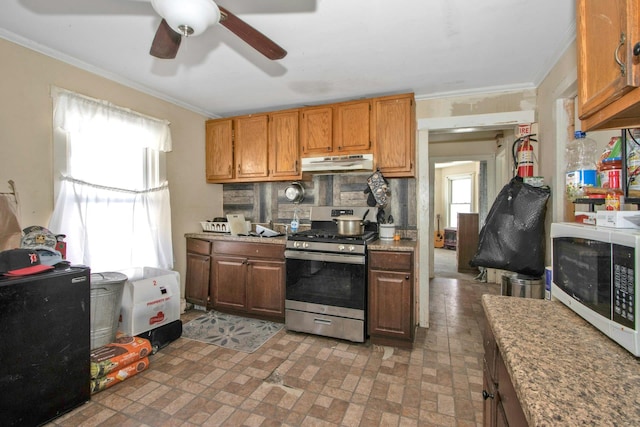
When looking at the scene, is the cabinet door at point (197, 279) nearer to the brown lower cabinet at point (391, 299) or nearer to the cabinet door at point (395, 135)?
the brown lower cabinet at point (391, 299)

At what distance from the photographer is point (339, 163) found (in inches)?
117

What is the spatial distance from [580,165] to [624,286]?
143cm

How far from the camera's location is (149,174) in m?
2.97

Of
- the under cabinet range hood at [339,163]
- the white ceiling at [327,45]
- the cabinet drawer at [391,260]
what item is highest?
the white ceiling at [327,45]

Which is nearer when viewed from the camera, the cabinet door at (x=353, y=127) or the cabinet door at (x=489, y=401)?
the cabinet door at (x=489, y=401)

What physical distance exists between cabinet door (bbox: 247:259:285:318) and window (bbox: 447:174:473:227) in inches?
269

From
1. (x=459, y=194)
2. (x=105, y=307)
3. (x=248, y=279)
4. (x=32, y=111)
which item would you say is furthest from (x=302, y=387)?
(x=459, y=194)

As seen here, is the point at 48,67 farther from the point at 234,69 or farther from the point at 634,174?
the point at 634,174

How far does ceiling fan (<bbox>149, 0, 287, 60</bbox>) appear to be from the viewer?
124cm

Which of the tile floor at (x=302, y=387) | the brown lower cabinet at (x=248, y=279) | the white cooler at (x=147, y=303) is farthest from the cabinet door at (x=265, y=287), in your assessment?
the white cooler at (x=147, y=303)

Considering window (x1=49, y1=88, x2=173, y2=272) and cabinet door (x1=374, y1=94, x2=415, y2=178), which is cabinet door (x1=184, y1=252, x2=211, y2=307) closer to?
window (x1=49, y1=88, x2=173, y2=272)

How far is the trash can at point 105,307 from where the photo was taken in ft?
7.08

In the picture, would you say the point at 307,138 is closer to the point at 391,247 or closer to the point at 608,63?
the point at 391,247

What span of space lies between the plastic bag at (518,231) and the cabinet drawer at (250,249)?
1.85 metres
